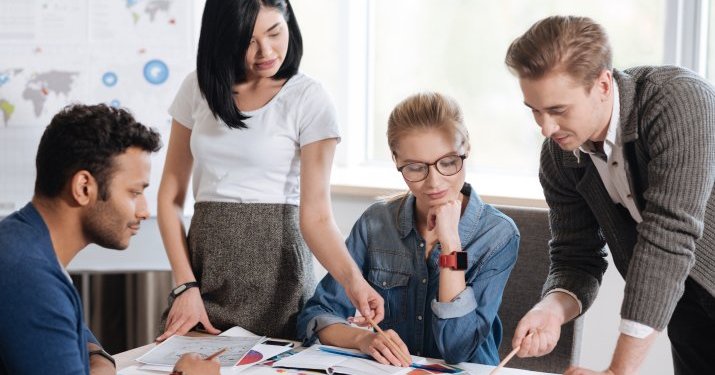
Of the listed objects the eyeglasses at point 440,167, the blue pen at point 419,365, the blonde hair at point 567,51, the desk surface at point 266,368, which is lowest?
the desk surface at point 266,368

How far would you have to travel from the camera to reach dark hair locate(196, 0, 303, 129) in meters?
1.95

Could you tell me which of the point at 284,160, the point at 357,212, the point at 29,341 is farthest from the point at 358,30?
the point at 29,341

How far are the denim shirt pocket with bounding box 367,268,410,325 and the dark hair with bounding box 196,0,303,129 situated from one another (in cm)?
47

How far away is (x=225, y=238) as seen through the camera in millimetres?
2029

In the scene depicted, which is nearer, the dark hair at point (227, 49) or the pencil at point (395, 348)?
the pencil at point (395, 348)

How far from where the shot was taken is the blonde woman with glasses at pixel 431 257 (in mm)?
1833

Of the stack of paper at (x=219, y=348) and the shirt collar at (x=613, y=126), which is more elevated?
the shirt collar at (x=613, y=126)

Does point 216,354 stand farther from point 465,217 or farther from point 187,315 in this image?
point 465,217

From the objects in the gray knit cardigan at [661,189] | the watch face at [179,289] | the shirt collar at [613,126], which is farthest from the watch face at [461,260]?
the watch face at [179,289]

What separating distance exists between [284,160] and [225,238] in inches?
8.8

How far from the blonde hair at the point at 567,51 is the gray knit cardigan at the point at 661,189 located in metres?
0.10

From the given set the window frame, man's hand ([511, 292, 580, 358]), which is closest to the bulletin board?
the window frame

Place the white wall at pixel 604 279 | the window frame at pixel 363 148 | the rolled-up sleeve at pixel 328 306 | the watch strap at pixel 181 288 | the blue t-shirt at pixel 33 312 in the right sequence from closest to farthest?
the blue t-shirt at pixel 33 312, the rolled-up sleeve at pixel 328 306, the watch strap at pixel 181 288, the white wall at pixel 604 279, the window frame at pixel 363 148

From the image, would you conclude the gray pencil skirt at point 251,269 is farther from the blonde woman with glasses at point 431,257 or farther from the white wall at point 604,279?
the white wall at point 604,279
